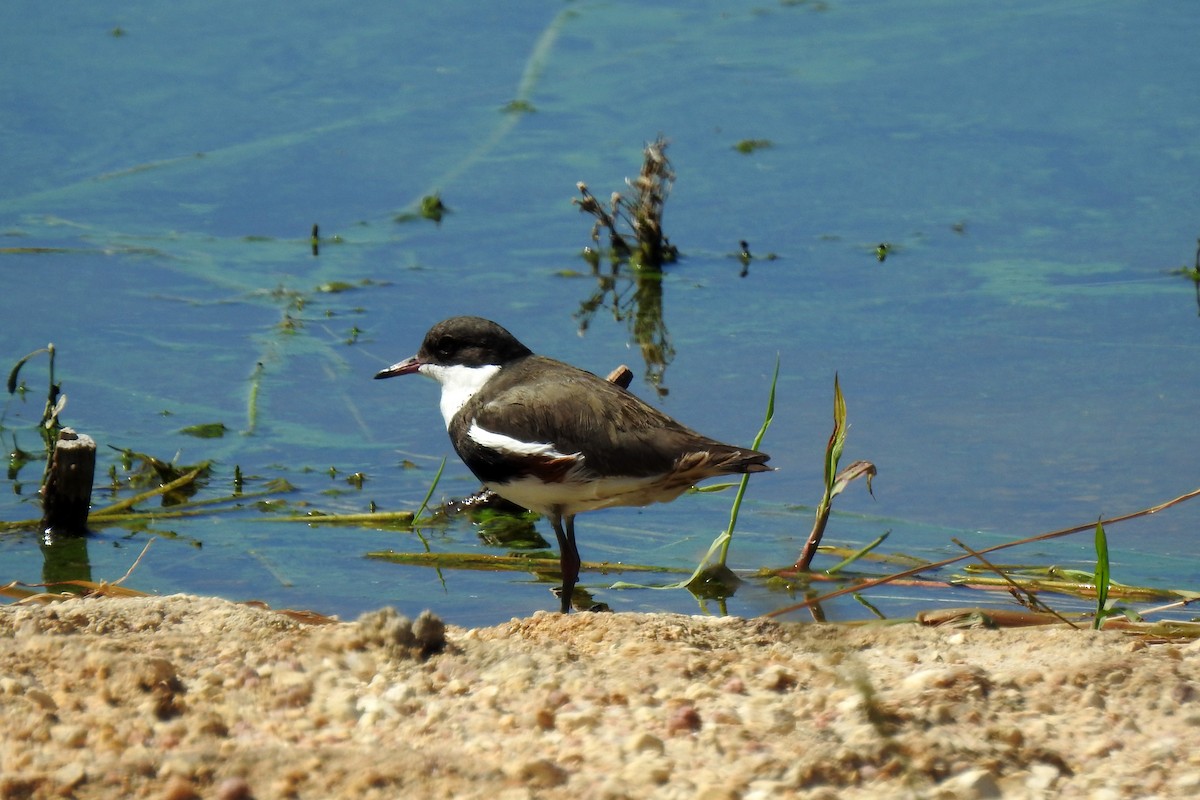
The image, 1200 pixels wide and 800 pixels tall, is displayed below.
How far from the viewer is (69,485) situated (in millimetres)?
7059

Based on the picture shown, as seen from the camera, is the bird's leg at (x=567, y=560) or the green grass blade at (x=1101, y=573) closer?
the green grass blade at (x=1101, y=573)

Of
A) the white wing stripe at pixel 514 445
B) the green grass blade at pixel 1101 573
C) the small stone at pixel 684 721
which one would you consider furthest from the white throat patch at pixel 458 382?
the small stone at pixel 684 721

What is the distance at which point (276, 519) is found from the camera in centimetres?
742

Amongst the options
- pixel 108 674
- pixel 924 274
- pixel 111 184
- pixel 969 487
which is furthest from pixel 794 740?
pixel 111 184

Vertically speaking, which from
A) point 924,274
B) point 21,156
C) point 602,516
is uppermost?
point 21,156

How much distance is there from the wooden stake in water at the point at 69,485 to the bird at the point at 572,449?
1.54 m

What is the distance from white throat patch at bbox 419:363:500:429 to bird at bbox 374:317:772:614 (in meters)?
0.13

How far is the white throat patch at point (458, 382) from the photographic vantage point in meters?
6.80

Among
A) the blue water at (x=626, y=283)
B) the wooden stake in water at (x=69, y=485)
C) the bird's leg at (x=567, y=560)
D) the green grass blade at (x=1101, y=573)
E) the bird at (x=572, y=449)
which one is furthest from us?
the blue water at (x=626, y=283)

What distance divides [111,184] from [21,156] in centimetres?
77

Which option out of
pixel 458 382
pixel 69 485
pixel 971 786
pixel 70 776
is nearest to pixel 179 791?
pixel 70 776

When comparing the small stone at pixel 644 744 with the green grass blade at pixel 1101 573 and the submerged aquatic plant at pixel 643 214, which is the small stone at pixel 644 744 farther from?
the submerged aquatic plant at pixel 643 214

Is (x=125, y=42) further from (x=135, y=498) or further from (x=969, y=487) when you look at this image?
(x=969, y=487)

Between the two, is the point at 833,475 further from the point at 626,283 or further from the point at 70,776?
the point at 626,283
